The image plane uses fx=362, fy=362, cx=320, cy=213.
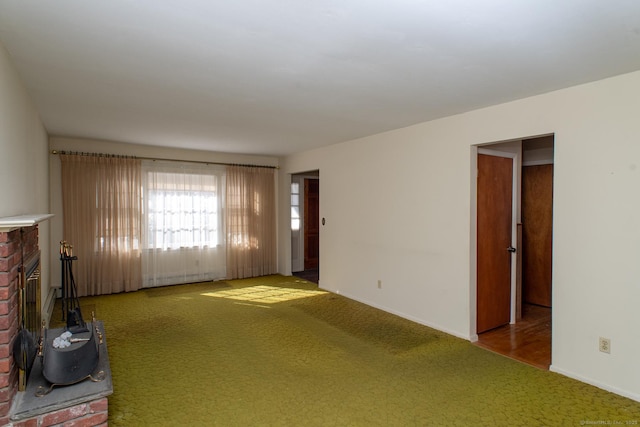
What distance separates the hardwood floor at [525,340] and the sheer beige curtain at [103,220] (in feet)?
17.2

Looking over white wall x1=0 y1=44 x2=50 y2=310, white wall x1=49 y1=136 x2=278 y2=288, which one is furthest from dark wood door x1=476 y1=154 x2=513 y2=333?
white wall x1=49 y1=136 x2=278 y2=288

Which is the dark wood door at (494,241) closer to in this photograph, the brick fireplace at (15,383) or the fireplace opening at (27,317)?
the brick fireplace at (15,383)

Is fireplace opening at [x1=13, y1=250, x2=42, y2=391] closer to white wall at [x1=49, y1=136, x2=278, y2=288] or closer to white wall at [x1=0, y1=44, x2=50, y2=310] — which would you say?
white wall at [x1=0, y1=44, x2=50, y2=310]

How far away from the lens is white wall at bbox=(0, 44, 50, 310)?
7.45ft

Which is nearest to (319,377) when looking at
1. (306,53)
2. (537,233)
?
(306,53)

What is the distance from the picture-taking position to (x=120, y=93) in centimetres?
323

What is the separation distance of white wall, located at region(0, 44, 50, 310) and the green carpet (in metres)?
1.59

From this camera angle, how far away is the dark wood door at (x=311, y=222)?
7.94 m

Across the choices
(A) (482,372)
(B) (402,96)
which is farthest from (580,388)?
(B) (402,96)

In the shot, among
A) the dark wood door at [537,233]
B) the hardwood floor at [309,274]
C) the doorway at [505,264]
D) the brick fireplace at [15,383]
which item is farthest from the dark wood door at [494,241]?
the brick fireplace at [15,383]

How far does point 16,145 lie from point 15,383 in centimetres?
166

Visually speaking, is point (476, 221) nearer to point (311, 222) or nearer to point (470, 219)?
point (470, 219)

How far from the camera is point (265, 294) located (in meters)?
5.75

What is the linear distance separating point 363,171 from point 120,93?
126 inches
